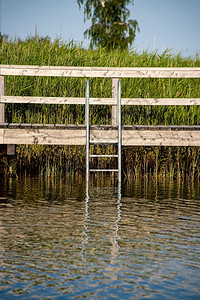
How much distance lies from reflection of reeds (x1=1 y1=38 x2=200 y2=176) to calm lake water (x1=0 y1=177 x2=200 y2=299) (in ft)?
7.73

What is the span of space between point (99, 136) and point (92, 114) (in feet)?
4.21

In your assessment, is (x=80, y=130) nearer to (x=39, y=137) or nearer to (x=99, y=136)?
(x=99, y=136)

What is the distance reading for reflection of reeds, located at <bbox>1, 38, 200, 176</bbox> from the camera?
970 cm

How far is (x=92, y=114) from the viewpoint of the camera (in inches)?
398

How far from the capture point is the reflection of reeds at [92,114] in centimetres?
970

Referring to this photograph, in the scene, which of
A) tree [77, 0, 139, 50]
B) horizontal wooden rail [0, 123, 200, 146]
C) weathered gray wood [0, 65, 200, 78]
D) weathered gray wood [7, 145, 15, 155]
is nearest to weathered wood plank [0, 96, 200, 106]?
horizontal wooden rail [0, 123, 200, 146]

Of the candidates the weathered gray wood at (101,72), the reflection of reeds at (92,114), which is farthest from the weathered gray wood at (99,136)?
the weathered gray wood at (101,72)

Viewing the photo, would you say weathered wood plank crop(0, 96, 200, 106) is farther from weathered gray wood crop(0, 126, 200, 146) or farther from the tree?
the tree

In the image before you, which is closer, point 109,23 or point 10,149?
point 10,149

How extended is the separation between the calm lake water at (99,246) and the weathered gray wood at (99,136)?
164 cm

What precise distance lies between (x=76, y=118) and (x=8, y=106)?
1250 mm

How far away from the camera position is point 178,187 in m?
8.41

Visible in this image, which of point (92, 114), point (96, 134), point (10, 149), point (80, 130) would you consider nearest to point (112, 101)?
point (96, 134)

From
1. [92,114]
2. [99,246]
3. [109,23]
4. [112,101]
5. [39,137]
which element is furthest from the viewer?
[109,23]
